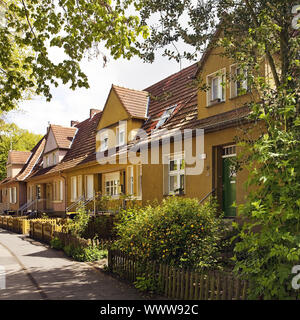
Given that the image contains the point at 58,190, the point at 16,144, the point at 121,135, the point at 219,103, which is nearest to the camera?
the point at 219,103

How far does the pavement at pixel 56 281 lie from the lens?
693cm

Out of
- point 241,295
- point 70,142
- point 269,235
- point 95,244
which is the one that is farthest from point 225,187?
point 70,142

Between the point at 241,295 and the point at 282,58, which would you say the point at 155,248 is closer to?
the point at 241,295

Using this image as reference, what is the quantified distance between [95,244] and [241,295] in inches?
264

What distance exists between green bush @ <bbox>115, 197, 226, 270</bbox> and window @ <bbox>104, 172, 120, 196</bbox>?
12726mm

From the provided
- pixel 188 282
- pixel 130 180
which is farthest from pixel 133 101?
pixel 188 282

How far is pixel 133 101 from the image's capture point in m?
19.7

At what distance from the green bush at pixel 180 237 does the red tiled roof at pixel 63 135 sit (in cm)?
2191

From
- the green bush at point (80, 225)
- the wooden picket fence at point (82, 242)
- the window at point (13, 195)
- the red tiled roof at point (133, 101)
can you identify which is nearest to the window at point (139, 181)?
the red tiled roof at point (133, 101)

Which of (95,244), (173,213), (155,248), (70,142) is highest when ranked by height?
(70,142)

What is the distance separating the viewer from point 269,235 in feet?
13.2

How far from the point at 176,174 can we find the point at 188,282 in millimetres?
7930

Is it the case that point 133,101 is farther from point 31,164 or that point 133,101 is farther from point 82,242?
point 31,164

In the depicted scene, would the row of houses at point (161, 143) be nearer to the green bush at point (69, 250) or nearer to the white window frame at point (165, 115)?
the white window frame at point (165, 115)
